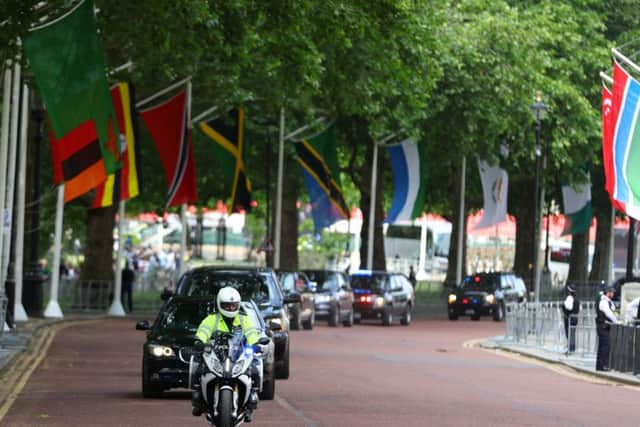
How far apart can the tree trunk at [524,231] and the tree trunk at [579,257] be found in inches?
180

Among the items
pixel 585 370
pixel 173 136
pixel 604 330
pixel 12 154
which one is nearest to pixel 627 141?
pixel 604 330

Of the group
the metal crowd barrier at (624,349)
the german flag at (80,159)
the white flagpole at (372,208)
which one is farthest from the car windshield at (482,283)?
the metal crowd barrier at (624,349)

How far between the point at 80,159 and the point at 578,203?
35.3m

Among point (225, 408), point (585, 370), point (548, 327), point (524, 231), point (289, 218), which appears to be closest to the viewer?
point (225, 408)

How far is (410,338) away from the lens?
42656 mm

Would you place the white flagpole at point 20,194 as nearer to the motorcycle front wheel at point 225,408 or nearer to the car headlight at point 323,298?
the car headlight at point 323,298

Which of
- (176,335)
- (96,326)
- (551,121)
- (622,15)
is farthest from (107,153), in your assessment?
(622,15)

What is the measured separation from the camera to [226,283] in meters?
26.0

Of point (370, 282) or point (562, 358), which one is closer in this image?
point (562, 358)

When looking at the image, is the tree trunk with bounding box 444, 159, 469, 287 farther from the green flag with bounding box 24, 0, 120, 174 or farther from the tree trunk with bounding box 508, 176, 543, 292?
the green flag with bounding box 24, 0, 120, 174

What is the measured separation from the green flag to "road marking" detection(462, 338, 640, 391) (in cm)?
984

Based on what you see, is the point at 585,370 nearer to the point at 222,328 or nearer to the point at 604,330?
the point at 604,330

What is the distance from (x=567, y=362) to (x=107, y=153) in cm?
1053

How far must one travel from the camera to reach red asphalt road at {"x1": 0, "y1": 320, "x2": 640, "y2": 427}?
1839 cm
